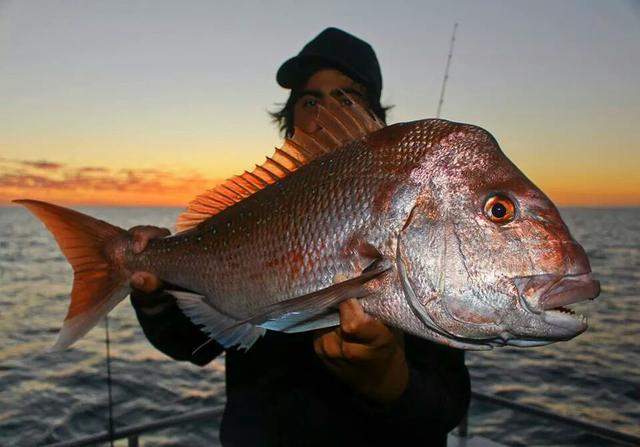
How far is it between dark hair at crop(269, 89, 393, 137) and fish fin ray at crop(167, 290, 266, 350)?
1.60 m

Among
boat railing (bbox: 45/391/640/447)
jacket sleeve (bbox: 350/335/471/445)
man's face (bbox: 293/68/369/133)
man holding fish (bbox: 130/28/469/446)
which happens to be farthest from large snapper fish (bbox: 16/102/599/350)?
boat railing (bbox: 45/391/640/447)

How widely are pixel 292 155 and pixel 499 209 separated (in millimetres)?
829

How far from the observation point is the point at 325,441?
2.49 metres

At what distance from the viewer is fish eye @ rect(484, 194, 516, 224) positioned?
60.1 inches

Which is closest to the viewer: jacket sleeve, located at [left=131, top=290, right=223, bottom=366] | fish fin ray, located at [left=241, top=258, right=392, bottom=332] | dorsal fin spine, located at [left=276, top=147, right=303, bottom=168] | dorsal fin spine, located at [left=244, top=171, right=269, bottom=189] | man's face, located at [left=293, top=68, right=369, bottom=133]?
fish fin ray, located at [left=241, top=258, right=392, bottom=332]

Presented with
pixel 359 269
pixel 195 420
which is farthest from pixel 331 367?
pixel 195 420

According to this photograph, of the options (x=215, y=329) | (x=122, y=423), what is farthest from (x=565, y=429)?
(x=215, y=329)

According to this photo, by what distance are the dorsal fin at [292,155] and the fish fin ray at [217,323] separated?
33 cm

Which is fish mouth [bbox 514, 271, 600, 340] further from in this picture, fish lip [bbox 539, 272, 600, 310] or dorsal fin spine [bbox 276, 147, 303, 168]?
dorsal fin spine [bbox 276, 147, 303, 168]

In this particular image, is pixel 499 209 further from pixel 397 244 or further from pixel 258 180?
pixel 258 180

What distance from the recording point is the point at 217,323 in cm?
205

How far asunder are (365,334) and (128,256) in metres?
1.23

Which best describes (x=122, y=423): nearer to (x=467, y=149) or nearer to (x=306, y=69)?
(x=306, y=69)

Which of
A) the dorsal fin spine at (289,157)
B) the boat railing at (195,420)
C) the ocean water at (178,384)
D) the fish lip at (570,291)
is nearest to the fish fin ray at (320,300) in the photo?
the fish lip at (570,291)
